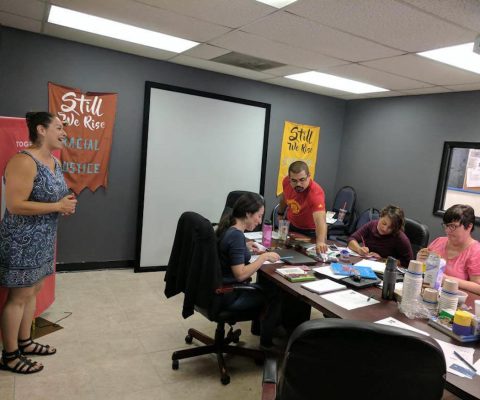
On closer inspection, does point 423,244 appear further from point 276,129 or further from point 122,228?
point 122,228

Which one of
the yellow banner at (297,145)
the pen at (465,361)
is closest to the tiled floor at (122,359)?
the pen at (465,361)

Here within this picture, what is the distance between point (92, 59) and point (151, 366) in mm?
3010

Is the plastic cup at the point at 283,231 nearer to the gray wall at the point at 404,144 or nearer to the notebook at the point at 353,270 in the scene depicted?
the notebook at the point at 353,270

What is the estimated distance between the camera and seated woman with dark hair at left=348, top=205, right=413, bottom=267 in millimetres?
2803

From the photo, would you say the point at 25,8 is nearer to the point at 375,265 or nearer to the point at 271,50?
the point at 271,50

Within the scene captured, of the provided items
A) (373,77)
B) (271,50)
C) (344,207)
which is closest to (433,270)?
(271,50)

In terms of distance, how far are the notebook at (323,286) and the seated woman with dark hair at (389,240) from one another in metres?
0.78

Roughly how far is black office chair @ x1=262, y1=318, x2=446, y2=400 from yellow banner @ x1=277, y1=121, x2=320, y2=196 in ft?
13.4

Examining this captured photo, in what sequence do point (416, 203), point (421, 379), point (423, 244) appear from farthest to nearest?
point (416, 203) < point (423, 244) < point (421, 379)

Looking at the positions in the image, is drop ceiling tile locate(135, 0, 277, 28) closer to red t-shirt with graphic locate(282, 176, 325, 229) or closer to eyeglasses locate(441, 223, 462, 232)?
red t-shirt with graphic locate(282, 176, 325, 229)

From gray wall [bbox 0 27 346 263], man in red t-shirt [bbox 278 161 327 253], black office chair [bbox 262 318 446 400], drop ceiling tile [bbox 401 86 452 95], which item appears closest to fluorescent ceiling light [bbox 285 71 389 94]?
drop ceiling tile [bbox 401 86 452 95]

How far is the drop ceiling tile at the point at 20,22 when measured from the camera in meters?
3.03

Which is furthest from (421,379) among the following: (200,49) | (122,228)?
(122,228)

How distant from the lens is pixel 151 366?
8.07ft
